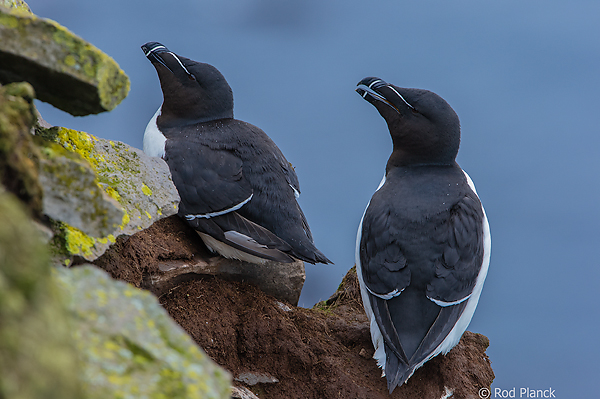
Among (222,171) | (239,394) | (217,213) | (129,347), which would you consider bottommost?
(239,394)

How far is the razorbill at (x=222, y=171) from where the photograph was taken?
444 cm

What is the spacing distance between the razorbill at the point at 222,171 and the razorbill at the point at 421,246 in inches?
22.1

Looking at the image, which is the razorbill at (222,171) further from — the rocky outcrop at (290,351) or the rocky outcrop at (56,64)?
the rocky outcrop at (56,64)

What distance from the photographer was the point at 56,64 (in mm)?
2020

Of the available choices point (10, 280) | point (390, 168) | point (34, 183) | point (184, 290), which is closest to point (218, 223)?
point (184, 290)

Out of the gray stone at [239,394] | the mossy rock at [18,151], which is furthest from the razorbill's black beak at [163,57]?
the mossy rock at [18,151]

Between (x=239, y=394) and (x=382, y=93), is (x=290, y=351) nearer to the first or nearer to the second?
(x=239, y=394)

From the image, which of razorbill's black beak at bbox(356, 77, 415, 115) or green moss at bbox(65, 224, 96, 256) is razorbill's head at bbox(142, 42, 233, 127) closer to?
razorbill's black beak at bbox(356, 77, 415, 115)

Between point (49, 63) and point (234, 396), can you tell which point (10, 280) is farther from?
point (234, 396)

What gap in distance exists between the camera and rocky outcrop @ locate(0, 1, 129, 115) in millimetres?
1962

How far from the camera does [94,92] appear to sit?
2127 mm

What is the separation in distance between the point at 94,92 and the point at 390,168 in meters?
3.50

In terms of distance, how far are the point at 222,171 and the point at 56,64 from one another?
2.60 m

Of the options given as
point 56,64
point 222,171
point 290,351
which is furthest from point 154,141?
point 56,64
